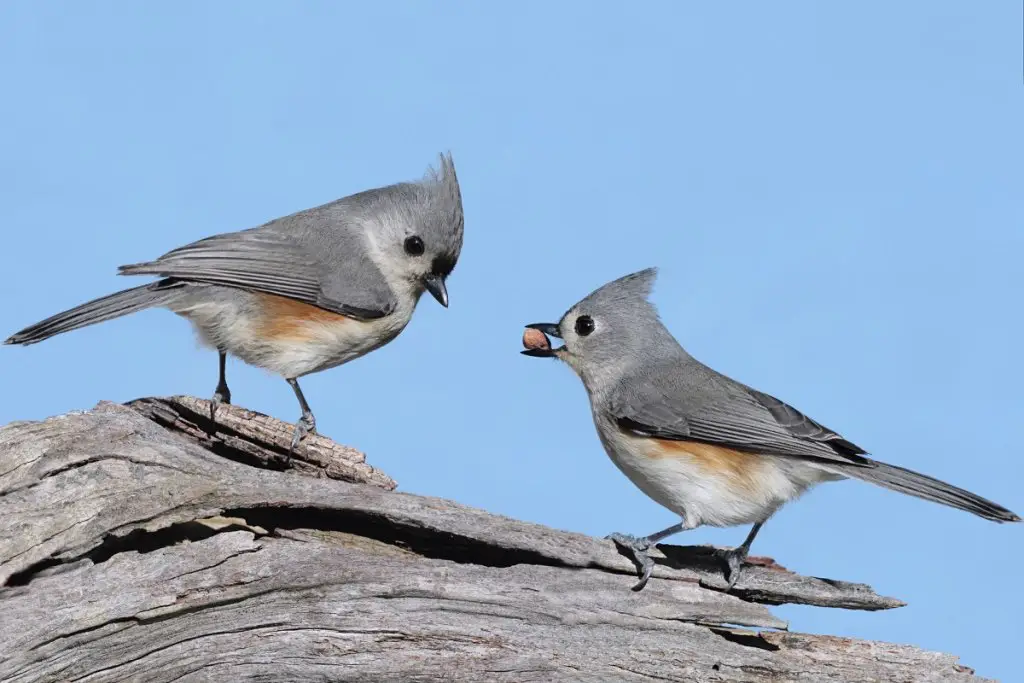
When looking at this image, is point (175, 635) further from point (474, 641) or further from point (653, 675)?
point (653, 675)

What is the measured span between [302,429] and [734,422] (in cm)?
184

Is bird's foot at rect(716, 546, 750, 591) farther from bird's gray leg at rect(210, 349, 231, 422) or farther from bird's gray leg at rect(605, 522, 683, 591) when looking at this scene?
bird's gray leg at rect(210, 349, 231, 422)

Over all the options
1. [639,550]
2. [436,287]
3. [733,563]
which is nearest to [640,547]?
[639,550]

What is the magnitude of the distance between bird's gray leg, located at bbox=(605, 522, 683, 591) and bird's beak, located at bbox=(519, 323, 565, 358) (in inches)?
43.9

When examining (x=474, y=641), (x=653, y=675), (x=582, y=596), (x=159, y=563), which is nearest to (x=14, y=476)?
(x=159, y=563)

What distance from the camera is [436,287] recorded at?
5195 millimetres

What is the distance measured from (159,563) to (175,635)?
0.26 metres

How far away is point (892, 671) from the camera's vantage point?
3904 mm

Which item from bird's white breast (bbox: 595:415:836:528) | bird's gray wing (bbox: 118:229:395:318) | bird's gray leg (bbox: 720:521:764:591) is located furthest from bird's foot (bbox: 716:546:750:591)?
bird's gray wing (bbox: 118:229:395:318)

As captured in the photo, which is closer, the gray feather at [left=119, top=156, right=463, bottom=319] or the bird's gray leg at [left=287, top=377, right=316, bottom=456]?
the bird's gray leg at [left=287, top=377, right=316, bottom=456]

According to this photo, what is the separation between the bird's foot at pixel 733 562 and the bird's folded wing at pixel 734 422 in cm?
42

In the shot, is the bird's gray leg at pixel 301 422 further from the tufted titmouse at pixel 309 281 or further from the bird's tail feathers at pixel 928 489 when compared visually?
the bird's tail feathers at pixel 928 489

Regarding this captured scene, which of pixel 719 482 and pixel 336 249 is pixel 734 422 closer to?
pixel 719 482

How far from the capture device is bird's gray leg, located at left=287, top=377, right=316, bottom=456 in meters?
4.35
